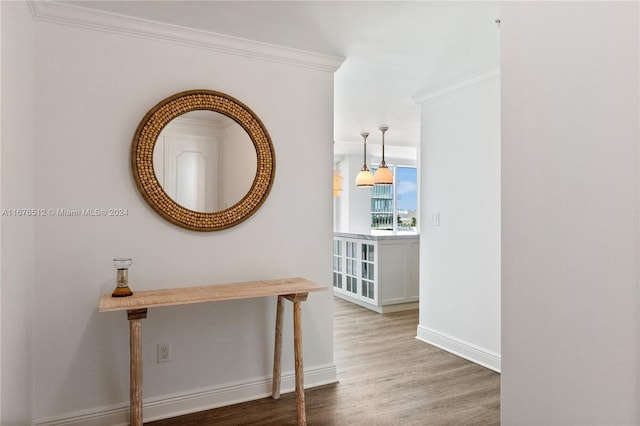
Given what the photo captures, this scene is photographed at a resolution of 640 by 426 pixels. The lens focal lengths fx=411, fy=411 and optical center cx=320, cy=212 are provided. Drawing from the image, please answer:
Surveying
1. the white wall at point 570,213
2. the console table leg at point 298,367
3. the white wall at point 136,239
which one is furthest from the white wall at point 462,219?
the white wall at point 570,213

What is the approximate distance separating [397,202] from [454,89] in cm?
479

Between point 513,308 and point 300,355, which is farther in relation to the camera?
point 300,355

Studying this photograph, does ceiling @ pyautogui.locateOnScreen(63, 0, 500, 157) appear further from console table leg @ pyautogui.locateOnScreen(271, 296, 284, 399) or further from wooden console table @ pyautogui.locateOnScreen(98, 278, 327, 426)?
console table leg @ pyautogui.locateOnScreen(271, 296, 284, 399)

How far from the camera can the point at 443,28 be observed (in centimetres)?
241

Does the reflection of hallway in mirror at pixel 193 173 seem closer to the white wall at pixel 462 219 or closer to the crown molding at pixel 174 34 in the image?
the crown molding at pixel 174 34

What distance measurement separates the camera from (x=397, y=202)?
8.21 m

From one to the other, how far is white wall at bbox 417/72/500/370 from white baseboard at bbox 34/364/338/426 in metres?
1.27

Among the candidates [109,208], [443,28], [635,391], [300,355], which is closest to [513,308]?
[635,391]

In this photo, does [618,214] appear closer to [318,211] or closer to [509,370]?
[509,370]

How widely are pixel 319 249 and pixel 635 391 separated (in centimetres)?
228

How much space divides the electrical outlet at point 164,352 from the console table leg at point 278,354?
0.64 m

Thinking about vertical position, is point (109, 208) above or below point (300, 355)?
above

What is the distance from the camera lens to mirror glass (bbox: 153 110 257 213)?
247 cm

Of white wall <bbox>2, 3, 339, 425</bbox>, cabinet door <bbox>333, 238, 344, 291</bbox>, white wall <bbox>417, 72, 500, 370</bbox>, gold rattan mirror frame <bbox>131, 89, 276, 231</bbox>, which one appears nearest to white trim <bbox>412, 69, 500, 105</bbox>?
white wall <bbox>417, 72, 500, 370</bbox>
